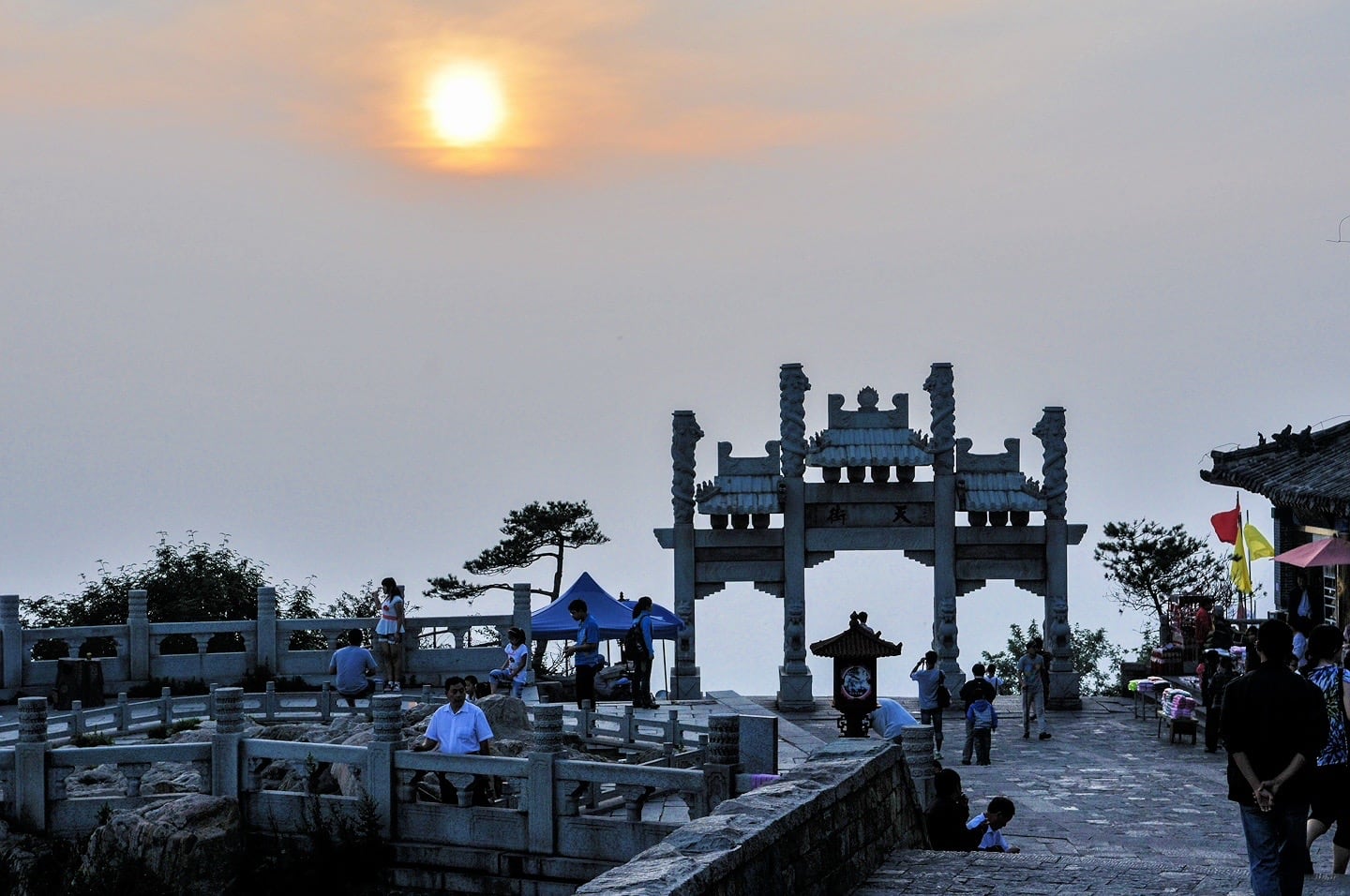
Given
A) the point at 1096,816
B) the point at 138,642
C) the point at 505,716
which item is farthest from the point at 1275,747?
the point at 138,642

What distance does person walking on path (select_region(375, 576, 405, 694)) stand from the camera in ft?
84.2

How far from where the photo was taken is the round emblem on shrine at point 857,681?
21953 millimetres

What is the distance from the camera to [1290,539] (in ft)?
98.5

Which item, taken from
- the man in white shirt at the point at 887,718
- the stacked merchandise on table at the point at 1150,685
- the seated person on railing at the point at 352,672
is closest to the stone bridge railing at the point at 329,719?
the seated person on railing at the point at 352,672

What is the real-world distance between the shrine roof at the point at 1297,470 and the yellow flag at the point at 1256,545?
368cm

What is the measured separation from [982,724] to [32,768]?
39.1 ft

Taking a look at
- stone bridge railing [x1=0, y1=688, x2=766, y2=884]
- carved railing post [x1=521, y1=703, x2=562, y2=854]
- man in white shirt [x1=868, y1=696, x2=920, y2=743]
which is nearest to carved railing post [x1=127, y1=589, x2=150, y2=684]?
stone bridge railing [x1=0, y1=688, x2=766, y2=884]

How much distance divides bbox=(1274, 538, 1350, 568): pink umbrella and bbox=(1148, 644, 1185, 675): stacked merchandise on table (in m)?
5.92

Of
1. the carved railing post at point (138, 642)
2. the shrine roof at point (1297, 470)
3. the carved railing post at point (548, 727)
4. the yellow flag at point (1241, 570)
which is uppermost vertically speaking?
the shrine roof at point (1297, 470)

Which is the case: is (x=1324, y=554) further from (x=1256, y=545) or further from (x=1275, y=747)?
(x=1275, y=747)

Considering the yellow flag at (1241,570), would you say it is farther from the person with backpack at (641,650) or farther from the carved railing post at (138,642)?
the carved railing post at (138,642)

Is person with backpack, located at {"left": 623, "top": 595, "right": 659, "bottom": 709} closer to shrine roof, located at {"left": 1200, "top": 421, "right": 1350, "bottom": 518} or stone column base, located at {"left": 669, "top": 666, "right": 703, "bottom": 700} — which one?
stone column base, located at {"left": 669, "top": 666, "right": 703, "bottom": 700}

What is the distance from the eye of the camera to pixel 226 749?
1884 centimetres

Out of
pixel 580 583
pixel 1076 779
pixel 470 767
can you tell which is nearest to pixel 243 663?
pixel 580 583
